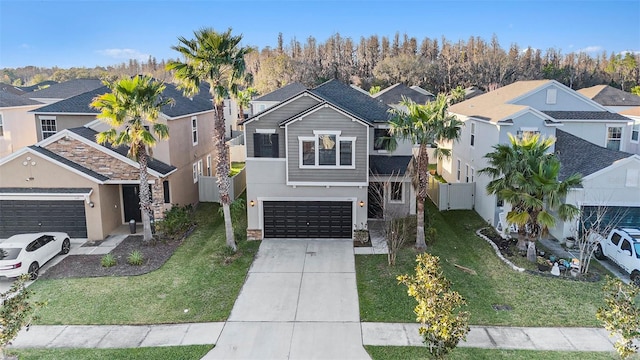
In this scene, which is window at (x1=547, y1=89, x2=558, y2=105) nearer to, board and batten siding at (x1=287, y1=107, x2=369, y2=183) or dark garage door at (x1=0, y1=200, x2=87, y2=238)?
board and batten siding at (x1=287, y1=107, x2=369, y2=183)

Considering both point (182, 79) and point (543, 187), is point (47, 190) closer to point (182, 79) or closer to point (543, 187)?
point (182, 79)

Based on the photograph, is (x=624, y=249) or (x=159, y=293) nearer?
(x=159, y=293)

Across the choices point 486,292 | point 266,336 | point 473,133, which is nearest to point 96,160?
point 266,336

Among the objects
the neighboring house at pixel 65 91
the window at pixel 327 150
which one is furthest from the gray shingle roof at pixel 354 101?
the neighboring house at pixel 65 91

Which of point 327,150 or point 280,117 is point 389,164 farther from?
point 280,117

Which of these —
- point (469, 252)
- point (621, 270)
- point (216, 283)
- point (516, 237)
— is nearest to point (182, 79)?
point (216, 283)

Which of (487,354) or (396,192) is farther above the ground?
(396,192)

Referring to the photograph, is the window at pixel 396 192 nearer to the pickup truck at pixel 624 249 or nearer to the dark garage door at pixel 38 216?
the pickup truck at pixel 624 249
